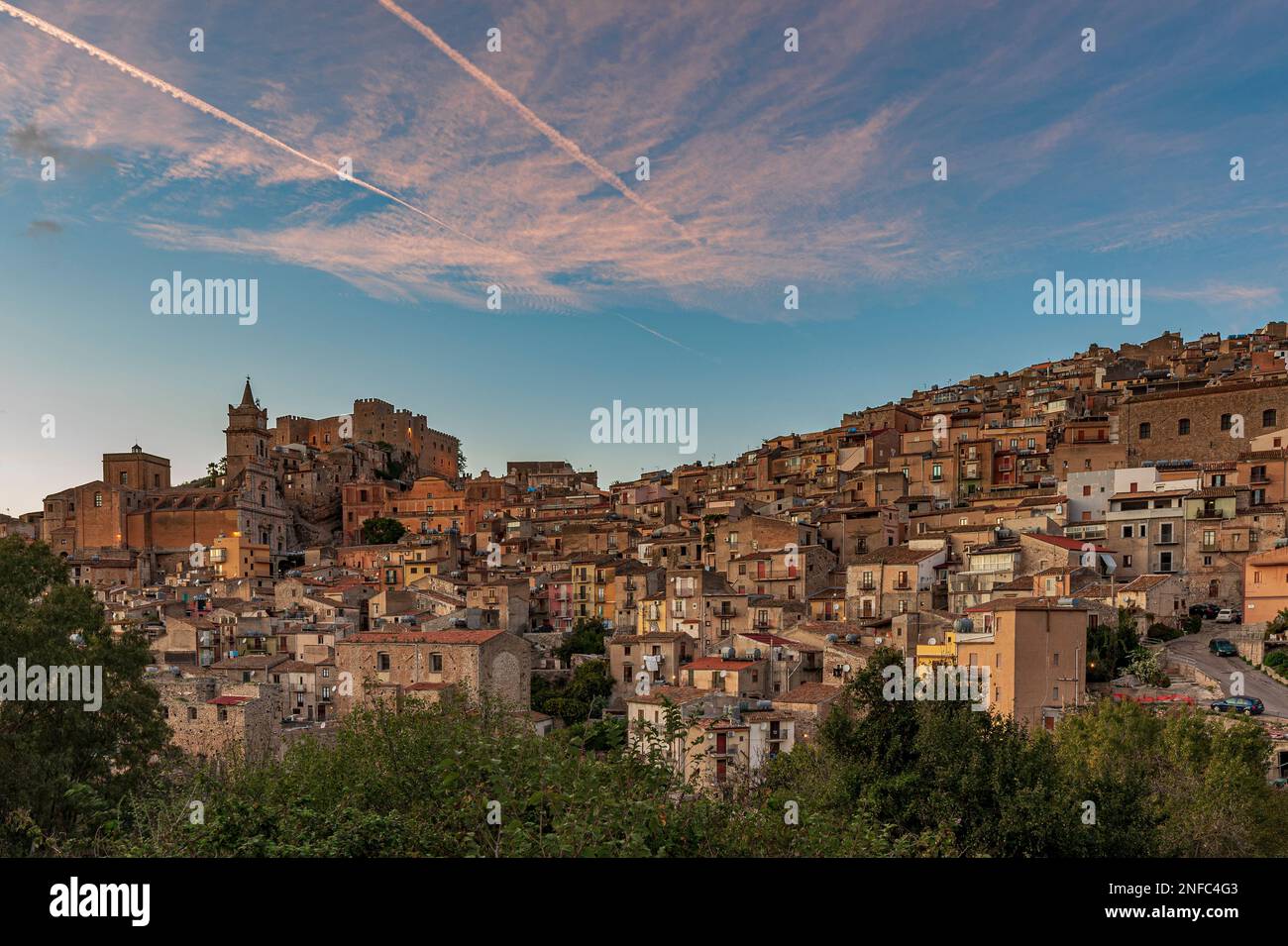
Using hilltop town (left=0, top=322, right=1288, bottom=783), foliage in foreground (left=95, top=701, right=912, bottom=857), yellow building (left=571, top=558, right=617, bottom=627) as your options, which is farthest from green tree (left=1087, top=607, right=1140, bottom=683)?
yellow building (left=571, top=558, right=617, bottom=627)

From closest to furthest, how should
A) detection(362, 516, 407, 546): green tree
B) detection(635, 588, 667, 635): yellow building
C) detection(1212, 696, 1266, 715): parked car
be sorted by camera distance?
→ detection(1212, 696, 1266, 715): parked car → detection(635, 588, 667, 635): yellow building → detection(362, 516, 407, 546): green tree

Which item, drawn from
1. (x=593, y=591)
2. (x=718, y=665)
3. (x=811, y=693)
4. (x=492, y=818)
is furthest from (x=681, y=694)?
(x=492, y=818)

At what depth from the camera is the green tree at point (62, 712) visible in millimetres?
16062

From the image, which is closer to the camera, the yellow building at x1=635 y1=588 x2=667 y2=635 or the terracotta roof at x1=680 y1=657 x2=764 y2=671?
the terracotta roof at x1=680 y1=657 x2=764 y2=671

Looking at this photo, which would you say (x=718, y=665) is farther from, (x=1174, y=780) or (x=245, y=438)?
(x=245, y=438)

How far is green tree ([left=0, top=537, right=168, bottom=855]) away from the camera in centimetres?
1606

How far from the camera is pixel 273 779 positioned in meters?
13.1

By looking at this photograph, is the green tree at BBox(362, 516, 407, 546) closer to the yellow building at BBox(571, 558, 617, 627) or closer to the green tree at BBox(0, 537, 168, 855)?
the yellow building at BBox(571, 558, 617, 627)

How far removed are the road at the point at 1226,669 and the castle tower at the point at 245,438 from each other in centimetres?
6779

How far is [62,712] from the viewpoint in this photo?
58.4 feet

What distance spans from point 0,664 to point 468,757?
11.2m

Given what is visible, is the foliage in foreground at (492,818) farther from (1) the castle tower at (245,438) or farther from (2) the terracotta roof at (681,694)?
(1) the castle tower at (245,438)

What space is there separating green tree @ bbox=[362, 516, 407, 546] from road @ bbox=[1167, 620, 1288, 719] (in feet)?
177
